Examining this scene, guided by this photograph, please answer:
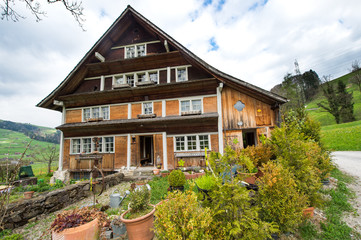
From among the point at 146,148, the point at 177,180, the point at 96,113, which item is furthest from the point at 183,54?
the point at 146,148

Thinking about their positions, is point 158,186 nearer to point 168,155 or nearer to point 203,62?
point 168,155

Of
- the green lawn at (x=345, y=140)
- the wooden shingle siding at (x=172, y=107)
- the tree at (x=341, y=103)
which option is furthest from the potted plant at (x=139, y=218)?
the tree at (x=341, y=103)

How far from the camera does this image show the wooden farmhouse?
1158cm

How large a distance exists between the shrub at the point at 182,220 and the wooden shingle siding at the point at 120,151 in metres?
10.7

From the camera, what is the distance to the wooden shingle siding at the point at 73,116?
1427cm

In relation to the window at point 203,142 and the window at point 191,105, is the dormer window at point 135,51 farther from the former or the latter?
the window at point 203,142

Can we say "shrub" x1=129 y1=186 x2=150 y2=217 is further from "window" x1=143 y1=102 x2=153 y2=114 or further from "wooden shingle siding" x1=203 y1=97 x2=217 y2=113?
"window" x1=143 y1=102 x2=153 y2=114

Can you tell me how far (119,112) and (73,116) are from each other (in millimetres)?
4806

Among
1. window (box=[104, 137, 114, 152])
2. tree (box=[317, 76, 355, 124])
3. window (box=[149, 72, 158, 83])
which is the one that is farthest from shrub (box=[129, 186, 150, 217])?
tree (box=[317, 76, 355, 124])

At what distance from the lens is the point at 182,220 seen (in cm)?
284

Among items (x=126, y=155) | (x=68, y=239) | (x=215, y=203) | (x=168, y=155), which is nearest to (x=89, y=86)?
(x=126, y=155)

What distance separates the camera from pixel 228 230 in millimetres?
2912

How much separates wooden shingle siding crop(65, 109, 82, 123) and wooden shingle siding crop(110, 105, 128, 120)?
3.36 metres

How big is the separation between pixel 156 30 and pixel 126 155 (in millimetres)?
10718
